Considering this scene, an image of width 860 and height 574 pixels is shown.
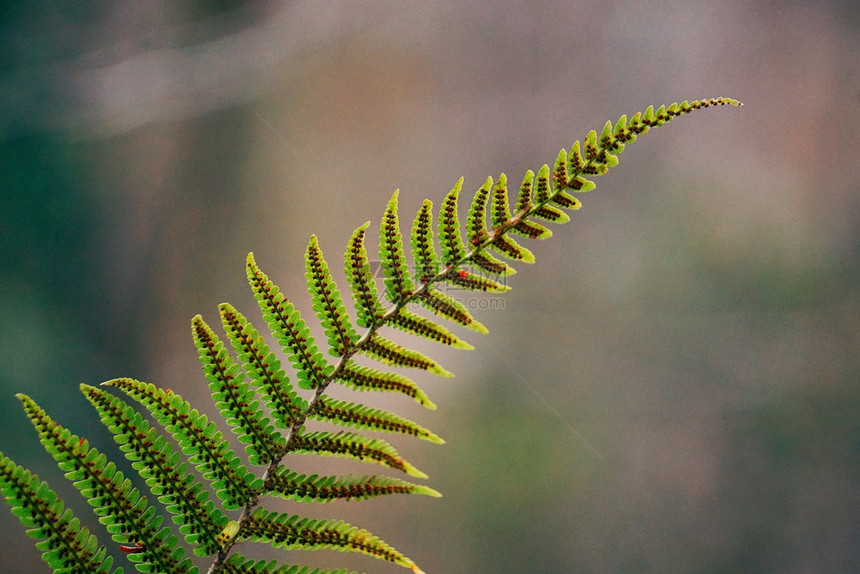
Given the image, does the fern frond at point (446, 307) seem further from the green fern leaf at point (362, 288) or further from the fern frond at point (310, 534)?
the fern frond at point (310, 534)

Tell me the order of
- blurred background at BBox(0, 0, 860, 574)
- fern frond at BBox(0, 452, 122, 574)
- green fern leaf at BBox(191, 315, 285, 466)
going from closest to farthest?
fern frond at BBox(0, 452, 122, 574) < green fern leaf at BBox(191, 315, 285, 466) < blurred background at BBox(0, 0, 860, 574)

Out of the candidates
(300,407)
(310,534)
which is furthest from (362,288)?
(310,534)

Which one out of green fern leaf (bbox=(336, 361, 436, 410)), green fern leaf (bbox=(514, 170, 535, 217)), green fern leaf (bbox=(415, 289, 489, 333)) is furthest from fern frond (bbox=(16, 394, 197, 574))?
green fern leaf (bbox=(514, 170, 535, 217))

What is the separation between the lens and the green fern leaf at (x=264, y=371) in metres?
0.55

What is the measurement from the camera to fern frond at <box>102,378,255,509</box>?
0.52 meters

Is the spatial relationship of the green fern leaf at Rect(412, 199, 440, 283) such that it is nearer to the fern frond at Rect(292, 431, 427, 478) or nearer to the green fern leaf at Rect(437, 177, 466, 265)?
the green fern leaf at Rect(437, 177, 466, 265)

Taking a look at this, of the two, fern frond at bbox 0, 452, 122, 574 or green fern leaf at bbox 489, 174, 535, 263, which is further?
green fern leaf at bbox 489, 174, 535, 263

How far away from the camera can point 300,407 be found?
546 millimetres

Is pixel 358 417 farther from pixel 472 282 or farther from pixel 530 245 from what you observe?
pixel 530 245

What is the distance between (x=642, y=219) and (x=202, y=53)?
10.8 feet

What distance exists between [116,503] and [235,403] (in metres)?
0.14

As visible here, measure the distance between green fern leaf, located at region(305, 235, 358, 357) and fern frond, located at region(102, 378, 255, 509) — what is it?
15cm

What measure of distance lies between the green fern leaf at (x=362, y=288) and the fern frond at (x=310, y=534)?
0.20m

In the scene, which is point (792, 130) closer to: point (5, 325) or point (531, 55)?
point (531, 55)
